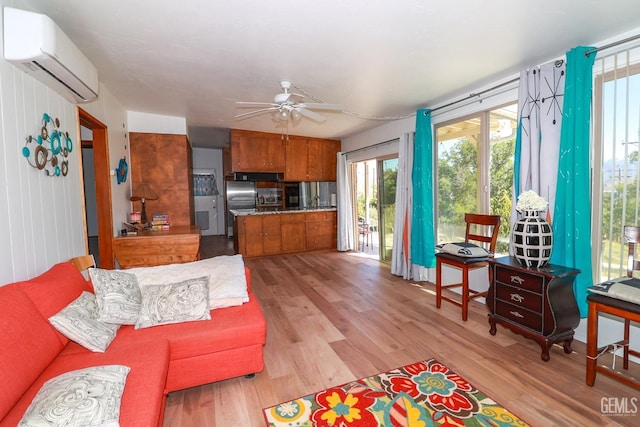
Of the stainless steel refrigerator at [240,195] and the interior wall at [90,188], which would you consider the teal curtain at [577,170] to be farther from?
the interior wall at [90,188]

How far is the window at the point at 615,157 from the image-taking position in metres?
2.14

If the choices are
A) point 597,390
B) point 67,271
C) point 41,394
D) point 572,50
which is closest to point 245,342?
point 41,394

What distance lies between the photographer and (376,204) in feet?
18.7

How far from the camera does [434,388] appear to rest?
1919mm

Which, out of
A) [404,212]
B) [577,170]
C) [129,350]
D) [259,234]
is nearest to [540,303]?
[577,170]

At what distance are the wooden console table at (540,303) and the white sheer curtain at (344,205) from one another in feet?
12.6

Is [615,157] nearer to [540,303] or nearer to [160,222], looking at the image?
[540,303]

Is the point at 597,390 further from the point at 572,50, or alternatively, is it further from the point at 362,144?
the point at 362,144

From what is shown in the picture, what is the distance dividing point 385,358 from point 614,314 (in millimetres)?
1502

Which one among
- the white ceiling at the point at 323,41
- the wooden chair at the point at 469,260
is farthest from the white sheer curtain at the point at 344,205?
the wooden chair at the point at 469,260

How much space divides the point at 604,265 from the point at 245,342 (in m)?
2.94

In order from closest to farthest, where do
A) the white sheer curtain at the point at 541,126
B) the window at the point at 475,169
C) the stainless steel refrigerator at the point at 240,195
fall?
the white sheer curtain at the point at 541,126
the window at the point at 475,169
the stainless steel refrigerator at the point at 240,195

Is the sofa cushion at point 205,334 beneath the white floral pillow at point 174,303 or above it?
beneath

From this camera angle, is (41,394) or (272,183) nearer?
(41,394)
